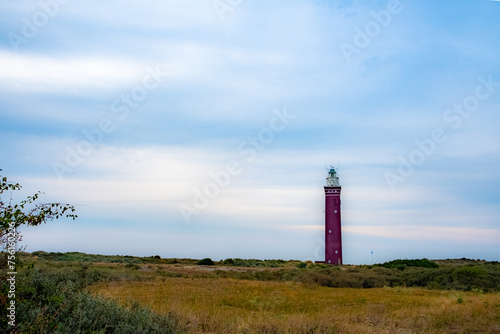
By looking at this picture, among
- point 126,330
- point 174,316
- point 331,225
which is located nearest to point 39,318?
point 126,330

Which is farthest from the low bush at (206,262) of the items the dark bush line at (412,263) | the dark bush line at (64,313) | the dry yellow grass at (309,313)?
the dark bush line at (64,313)

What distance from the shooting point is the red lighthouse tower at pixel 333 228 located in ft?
141

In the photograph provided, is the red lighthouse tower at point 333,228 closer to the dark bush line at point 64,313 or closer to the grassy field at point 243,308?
the grassy field at point 243,308

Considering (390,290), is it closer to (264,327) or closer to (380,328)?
(380,328)

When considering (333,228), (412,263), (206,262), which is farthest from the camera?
(206,262)

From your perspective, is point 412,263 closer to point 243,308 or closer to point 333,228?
point 333,228

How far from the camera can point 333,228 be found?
43281 mm

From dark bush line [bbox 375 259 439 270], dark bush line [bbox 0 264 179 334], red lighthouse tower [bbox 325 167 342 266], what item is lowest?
dark bush line [bbox 0 264 179 334]

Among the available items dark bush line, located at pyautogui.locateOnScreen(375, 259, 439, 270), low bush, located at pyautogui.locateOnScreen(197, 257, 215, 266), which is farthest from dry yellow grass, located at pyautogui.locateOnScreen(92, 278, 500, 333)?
low bush, located at pyautogui.locateOnScreen(197, 257, 215, 266)

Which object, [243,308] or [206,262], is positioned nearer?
[243,308]

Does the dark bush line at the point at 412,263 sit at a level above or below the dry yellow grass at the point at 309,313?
above

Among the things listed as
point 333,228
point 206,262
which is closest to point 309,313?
point 333,228

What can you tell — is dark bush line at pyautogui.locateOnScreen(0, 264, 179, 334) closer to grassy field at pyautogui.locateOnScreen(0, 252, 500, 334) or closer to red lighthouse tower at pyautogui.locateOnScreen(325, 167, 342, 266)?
grassy field at pyautogui.locateOnScreen(0, 252, 500, 334)

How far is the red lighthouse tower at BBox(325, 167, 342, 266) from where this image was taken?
43125 millimetres
